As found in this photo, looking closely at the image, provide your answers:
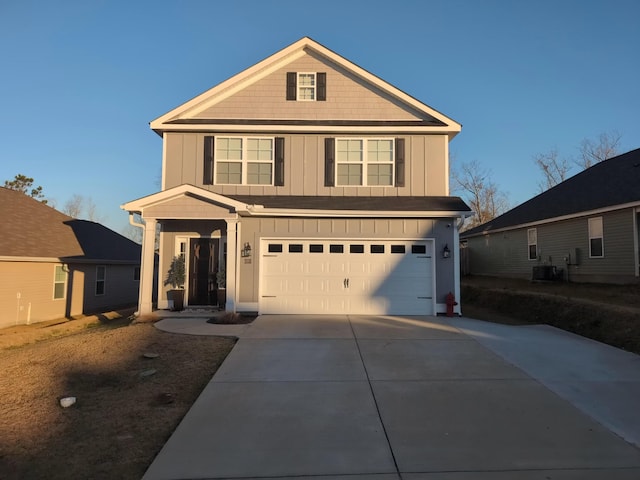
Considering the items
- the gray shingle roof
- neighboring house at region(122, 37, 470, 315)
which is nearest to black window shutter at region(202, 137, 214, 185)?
neighboring house at region(122, 37, 470, 315)

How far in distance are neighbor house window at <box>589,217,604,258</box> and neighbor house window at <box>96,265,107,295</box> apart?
812 inches

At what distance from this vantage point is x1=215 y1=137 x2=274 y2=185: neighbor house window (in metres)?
13.1

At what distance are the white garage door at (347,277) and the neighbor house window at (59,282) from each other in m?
10.4

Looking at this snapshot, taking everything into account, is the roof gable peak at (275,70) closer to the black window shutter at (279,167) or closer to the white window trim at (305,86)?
the white window trim at (305,86)

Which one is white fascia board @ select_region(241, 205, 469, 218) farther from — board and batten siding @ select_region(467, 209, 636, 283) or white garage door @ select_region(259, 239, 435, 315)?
board and batten siding @ select_region(467, 209, 636, 283)

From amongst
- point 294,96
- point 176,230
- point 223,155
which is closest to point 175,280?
point 176,230

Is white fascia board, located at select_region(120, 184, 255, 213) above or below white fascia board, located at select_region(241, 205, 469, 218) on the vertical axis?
above

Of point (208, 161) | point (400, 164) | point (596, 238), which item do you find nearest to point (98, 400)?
point (208, 161)

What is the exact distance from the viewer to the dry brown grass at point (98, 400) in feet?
13.4

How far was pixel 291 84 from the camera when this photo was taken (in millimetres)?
13859

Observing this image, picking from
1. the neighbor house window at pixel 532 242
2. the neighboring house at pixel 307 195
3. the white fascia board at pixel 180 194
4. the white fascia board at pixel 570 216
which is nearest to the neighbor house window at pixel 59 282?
the neighboring house at pixel 307 195

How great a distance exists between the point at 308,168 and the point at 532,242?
12.5 meters

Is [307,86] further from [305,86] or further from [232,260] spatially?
[232,260]

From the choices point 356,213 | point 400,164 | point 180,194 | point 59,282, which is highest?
point 400,164
